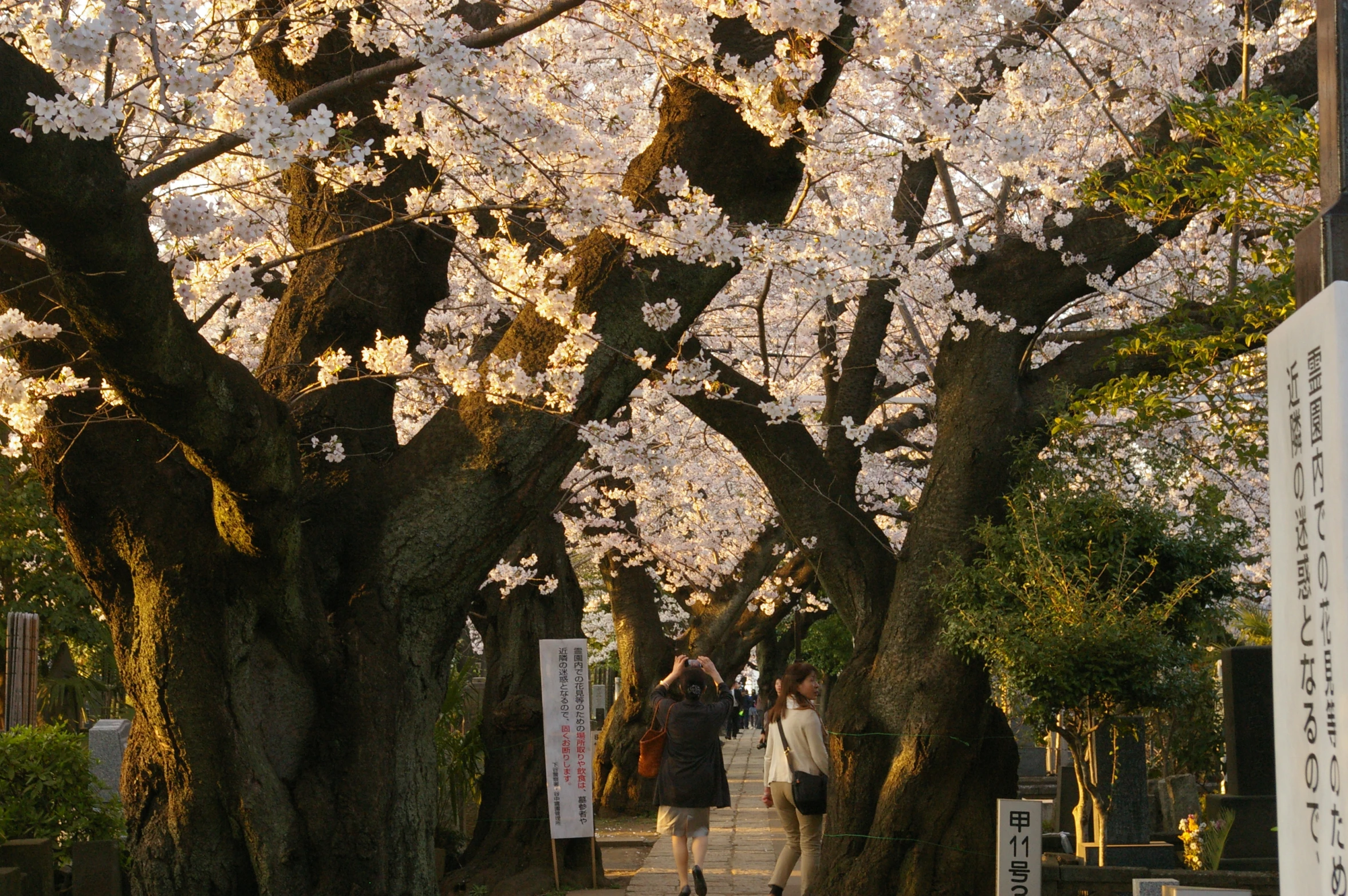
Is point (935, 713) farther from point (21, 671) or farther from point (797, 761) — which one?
point (21, 671)

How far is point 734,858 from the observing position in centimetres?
1214

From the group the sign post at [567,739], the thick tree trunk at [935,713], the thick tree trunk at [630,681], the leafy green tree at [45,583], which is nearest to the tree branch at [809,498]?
the thick tree trunk at [935,713]

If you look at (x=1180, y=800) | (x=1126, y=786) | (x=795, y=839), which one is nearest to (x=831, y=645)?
(x=1180, y=800)

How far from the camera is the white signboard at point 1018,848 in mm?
6789

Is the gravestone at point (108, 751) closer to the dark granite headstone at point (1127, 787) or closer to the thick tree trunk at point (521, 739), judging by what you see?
the thick tree trunk at point (521, 739)

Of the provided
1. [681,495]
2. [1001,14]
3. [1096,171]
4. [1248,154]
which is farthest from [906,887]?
[681,495]

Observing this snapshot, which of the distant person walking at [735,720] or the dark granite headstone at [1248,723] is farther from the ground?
the dark granite headstone at [1248,723]

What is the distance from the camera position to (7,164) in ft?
11.3

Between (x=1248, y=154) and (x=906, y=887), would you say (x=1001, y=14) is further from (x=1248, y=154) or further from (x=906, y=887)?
(x=906, y=887)

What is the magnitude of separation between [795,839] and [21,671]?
616 cm

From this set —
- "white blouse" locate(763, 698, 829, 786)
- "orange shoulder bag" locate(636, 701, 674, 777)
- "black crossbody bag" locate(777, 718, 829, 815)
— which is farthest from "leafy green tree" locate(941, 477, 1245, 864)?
"orange shoulder bag" locate(636, 701, 674, 777)

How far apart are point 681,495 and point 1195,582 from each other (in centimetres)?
934

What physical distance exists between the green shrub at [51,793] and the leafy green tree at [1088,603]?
5.27 metres

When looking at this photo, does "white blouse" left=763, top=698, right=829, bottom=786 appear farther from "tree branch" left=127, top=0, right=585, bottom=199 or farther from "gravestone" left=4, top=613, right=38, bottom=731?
"gravestone" left=4, top=613, right=38, bottom=731
